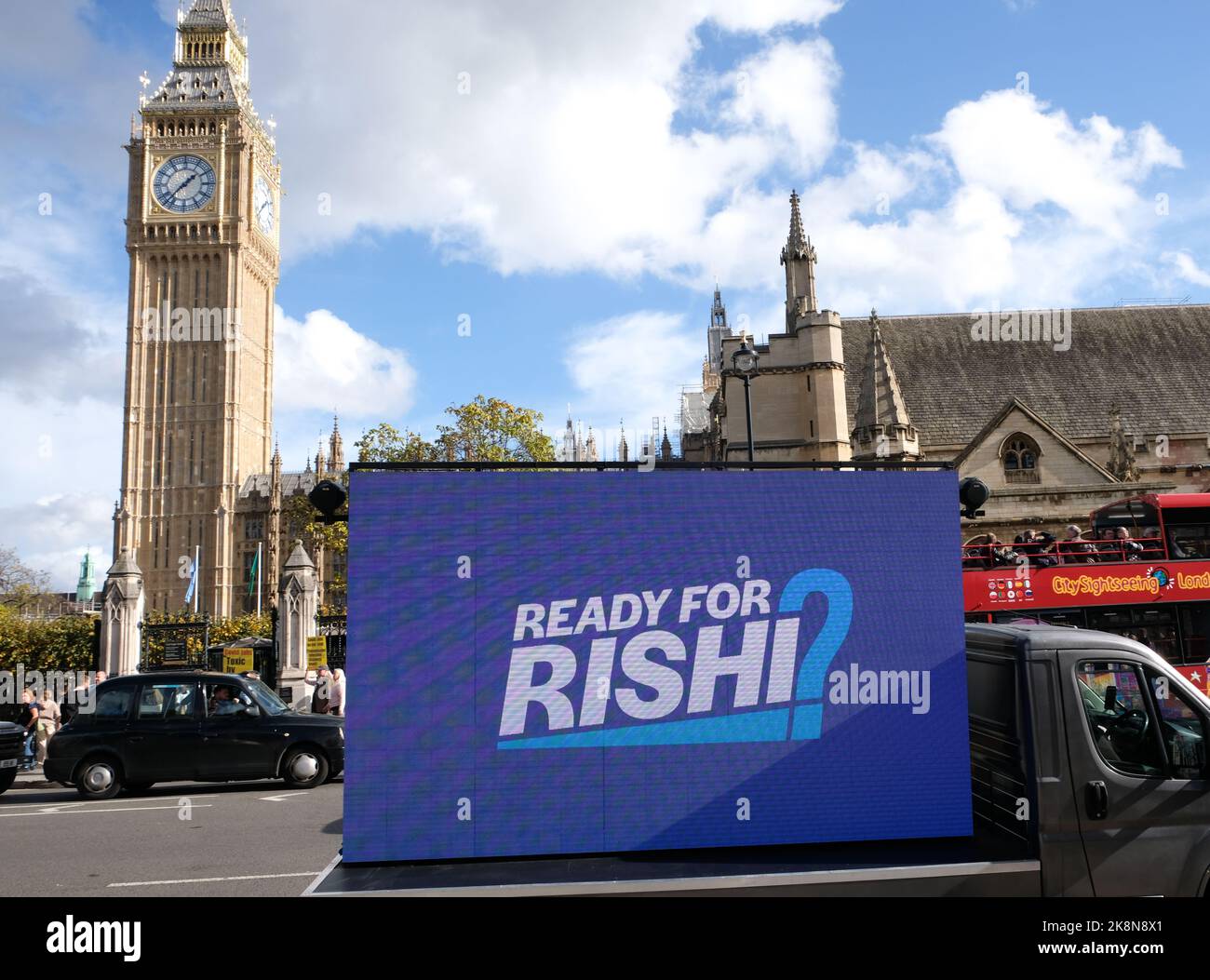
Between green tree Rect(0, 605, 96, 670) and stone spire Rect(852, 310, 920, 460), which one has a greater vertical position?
stone spire Rect(852, 310, 920, 460)

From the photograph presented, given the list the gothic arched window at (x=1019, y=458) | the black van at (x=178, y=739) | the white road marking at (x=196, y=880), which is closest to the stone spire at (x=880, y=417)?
the gothic arched window at (x=1019, y=458)

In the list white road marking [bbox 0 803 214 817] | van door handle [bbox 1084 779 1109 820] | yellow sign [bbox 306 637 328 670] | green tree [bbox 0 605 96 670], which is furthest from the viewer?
green tree [bbox 0 605 96 670]

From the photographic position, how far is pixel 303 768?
13711 millimetres

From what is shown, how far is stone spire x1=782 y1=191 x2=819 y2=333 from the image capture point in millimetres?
36594

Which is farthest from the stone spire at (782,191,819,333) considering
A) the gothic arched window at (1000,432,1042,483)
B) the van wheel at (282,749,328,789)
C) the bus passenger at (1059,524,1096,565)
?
the van wheel at (282,749,328,789)

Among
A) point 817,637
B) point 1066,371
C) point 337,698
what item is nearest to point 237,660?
point 337,698

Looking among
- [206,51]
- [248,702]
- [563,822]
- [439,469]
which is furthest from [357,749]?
[206,51]

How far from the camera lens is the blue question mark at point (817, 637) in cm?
554

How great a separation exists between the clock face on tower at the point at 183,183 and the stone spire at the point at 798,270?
69468 mm

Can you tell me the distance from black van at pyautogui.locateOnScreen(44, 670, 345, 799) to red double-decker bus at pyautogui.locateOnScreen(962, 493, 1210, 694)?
12043mm

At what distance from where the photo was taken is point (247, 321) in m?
89.1

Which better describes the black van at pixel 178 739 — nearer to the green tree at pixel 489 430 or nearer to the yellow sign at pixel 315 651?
the yellow sign at pixel 315 651

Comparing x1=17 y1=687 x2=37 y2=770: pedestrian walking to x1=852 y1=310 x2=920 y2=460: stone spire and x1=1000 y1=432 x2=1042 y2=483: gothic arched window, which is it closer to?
x1=852 y1=310 x2=920 y2=460: stone spire
